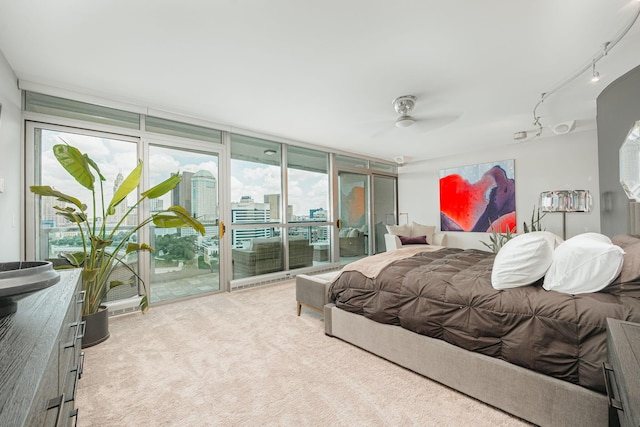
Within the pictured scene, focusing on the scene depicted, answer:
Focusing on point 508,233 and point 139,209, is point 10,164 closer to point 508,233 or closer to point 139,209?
point 139,209

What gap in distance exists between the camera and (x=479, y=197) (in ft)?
18.6

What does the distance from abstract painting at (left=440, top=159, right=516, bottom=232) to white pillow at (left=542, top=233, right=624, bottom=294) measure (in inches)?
168

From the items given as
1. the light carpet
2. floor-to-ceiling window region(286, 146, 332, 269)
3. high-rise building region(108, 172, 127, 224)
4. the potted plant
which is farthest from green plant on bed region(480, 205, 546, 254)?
high-rise building region(108, 172, 127, 224)

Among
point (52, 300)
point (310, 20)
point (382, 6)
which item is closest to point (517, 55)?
point (382, 6)

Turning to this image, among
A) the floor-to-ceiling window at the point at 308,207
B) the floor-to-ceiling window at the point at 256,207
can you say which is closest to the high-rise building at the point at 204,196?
the floor-to-ceiling window at the point at 256,207

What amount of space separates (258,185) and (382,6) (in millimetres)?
3272

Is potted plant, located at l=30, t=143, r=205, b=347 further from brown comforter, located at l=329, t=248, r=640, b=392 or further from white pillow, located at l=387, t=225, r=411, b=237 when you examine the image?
white pillow, located at l=387, t=225, r=411, b=237

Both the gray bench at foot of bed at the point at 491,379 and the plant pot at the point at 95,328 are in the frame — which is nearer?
the gray bench at foot of bed at the point at 491,379

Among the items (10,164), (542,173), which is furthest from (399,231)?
(10,164)

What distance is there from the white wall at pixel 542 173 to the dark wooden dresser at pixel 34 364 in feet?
20.5

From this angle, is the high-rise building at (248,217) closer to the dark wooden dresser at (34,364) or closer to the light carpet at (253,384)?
the light carpet at (253,384)

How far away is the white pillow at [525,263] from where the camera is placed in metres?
1.68

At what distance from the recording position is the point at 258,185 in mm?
4617

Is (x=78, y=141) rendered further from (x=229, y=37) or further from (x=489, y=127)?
(x=489, y=127)
